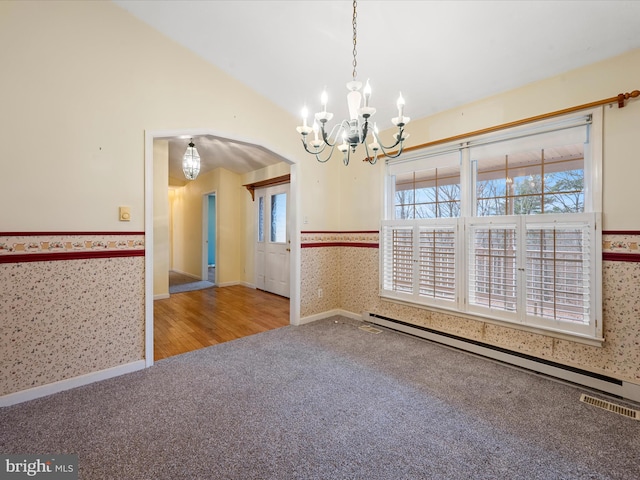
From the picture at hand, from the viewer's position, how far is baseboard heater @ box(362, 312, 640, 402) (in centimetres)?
214

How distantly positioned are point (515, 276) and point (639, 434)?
122cm

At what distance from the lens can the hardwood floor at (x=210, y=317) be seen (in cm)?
326

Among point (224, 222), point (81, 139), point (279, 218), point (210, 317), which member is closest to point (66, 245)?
point (81, 139)

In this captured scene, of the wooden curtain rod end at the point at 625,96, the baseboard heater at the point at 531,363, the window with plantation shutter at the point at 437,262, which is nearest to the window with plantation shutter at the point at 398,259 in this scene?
the window with plantation shutter at the point at 437,262

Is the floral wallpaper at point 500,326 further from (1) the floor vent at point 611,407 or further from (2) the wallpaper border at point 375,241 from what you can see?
(1) the floor vent at point 611,407

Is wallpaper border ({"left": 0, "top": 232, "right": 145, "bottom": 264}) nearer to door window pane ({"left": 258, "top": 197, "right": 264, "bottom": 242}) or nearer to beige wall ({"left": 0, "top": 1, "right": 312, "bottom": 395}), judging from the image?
beige wall ({"left": 0, "top": 1, "right": 312, "bottom": 395})

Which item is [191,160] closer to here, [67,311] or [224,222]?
[224,222]

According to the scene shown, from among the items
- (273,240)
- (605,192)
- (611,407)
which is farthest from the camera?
(273,240)

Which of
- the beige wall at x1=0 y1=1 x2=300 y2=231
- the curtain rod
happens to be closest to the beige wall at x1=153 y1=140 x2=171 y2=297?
the beige wall at x1=0 y1=1 x2=300 y2=231

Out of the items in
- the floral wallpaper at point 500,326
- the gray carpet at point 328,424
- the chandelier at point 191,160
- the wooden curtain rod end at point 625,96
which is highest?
the chandelier at point 191,160

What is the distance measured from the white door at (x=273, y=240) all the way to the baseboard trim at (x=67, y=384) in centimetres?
301

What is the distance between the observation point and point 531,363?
8.21 feet

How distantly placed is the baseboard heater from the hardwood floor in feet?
5.70

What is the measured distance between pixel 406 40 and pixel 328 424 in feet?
9.58
